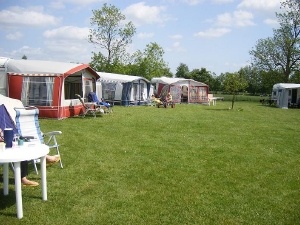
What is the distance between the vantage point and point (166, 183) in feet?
14.4

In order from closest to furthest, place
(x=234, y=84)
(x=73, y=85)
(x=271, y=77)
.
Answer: (x=73, y=85)
(x=234, y=84)
(x=271, y=77)

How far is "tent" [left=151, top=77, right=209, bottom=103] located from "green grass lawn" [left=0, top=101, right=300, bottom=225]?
15395mm

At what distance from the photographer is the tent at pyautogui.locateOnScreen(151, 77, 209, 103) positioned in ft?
75.6

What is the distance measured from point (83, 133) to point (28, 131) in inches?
139

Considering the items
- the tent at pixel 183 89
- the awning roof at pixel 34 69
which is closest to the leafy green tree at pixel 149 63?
the tent at pixel 183 89

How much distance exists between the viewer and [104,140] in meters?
7.36

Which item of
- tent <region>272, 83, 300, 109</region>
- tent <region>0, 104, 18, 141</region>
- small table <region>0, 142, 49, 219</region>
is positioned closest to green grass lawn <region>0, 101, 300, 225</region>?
small table <region>0, 142, 49, 219</region>

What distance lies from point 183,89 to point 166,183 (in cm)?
2008

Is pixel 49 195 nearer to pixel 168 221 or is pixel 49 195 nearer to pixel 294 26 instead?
pixel 168 221

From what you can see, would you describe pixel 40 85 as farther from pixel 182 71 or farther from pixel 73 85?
pixel 182 71

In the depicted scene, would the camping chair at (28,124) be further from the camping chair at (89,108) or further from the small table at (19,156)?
the camping chair at (89,108)

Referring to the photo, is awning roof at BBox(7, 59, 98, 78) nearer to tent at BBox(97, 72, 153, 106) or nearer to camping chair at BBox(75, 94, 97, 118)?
camping chair at BBox(75, 94, 97, 118)

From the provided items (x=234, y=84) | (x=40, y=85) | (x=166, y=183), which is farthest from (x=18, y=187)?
(x=234, y=84)

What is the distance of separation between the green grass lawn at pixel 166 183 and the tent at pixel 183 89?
50.5 feet
